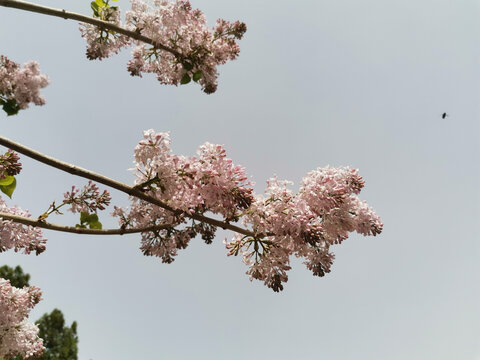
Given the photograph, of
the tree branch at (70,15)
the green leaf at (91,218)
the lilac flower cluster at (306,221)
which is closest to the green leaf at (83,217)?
the green leaf at (91,218)

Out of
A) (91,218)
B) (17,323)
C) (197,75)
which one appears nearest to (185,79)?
(197,75)

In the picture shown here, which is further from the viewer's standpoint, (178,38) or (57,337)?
(57,337)

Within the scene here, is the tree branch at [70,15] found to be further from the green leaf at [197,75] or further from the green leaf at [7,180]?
the green leaf at [7,180]

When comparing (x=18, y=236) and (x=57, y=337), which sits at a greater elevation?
(x=57, y=337)

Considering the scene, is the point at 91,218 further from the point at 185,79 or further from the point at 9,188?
the point at 185,79

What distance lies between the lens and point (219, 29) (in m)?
6.33

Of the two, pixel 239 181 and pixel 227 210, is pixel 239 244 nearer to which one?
pixel 227 210

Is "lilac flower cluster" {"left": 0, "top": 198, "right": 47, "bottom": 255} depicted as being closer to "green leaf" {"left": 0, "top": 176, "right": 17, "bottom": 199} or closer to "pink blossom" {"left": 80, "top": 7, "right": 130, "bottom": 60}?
"green leaf" {"left": 0, "top": 176, "right": 17, "bottom": 199}

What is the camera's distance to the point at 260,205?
3.99 meters

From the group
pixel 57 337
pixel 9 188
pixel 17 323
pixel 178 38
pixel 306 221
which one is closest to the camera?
pixel 306 221

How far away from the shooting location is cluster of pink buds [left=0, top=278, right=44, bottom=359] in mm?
4945

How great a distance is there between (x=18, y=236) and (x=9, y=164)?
3.08 feet

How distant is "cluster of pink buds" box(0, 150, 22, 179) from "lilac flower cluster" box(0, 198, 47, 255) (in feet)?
1.75

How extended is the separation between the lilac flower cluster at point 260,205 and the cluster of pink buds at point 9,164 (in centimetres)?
122
